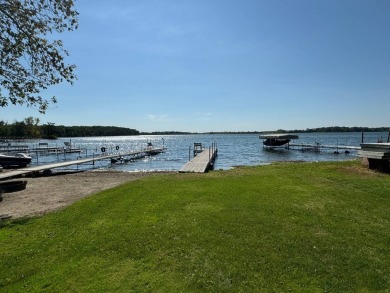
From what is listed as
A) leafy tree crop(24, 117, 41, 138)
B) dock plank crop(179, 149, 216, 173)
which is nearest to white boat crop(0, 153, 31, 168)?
dock plank crop(179, 149, 216, 173)

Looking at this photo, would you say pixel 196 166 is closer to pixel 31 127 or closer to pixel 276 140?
pixel 276 140

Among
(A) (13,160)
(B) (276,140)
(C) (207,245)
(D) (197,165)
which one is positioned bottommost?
(A) (13,160)

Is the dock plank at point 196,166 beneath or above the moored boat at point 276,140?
beneath

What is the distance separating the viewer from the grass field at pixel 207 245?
16.3 ft

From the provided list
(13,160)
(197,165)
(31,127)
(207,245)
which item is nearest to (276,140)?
(197,165)

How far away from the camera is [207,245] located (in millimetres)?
6223

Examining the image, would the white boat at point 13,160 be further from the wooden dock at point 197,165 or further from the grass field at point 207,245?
the grass field at point 207,245

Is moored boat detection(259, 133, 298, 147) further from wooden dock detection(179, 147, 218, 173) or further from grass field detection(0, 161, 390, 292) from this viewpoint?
grass field detection(0, 161, 390, 292)

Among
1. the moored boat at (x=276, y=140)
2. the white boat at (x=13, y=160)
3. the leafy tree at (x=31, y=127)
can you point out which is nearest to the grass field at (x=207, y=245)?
the white boat at (x=13, y=160)

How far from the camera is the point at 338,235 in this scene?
6602 millimetres

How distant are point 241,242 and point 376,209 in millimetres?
4777

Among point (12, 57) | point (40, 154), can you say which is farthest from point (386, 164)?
point (40, 154)

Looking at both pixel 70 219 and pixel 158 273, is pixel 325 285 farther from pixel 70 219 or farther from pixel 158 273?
pixel 70 219

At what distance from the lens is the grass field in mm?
4973
